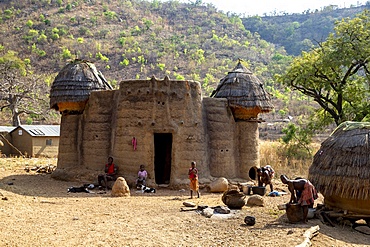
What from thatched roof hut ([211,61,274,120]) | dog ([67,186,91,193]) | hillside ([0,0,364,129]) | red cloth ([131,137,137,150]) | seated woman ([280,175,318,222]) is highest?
hillside ([0,0,364,129])

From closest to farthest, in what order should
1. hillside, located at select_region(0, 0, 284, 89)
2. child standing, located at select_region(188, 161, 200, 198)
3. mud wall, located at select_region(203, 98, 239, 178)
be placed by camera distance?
child standing, located at select_region(188, 161, 200, 198), mud wall, located at select_region(203, 98, 239, 178), hillside, located at select_region(0, 0, 284, 89)

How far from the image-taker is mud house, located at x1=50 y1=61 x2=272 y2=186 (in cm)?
1305

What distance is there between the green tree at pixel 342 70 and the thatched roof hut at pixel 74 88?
10.7 metres

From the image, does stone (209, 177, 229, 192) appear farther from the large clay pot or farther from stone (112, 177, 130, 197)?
the large clay pot

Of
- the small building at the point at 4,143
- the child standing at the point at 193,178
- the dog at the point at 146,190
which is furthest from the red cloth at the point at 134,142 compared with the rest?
the small building at the point at 4,143

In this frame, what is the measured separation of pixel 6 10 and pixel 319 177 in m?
67.3

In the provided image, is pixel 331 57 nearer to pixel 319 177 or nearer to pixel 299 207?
pixel 319 177

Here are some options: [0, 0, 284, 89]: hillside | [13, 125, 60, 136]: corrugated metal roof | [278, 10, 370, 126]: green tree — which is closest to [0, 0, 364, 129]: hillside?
[0, 0, 284, 89]: hillside

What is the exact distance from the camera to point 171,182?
12906 mm

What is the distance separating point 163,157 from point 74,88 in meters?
3.88

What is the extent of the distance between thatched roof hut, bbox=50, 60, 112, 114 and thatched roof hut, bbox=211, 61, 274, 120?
4.37 m

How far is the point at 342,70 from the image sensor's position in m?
21.6

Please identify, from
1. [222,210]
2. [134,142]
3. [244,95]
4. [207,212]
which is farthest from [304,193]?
[134,142]

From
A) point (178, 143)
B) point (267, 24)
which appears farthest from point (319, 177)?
point (267, 24)
